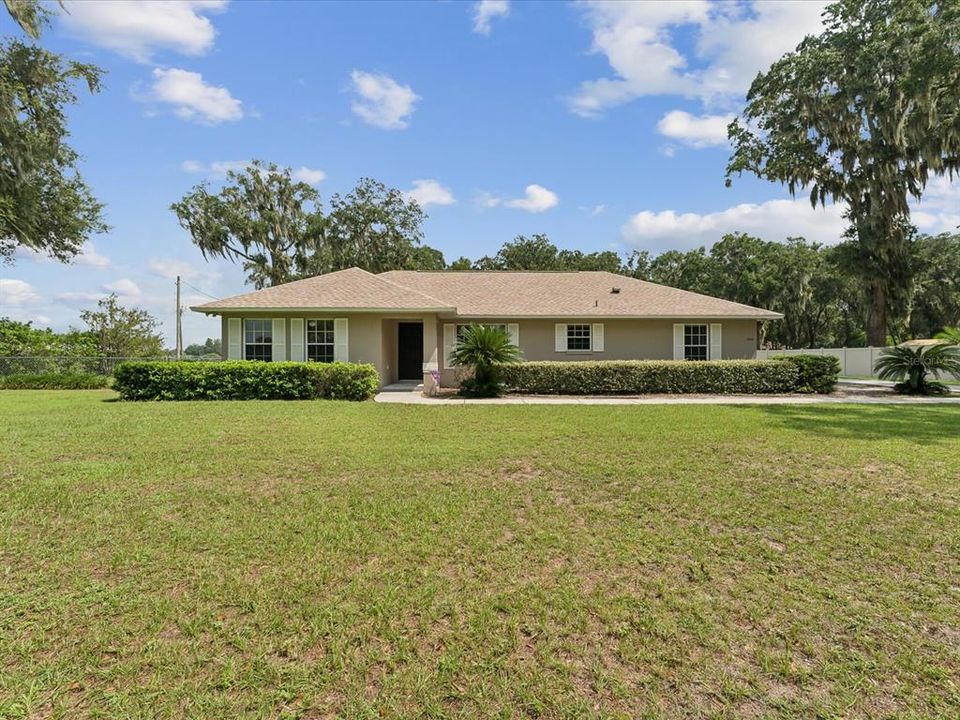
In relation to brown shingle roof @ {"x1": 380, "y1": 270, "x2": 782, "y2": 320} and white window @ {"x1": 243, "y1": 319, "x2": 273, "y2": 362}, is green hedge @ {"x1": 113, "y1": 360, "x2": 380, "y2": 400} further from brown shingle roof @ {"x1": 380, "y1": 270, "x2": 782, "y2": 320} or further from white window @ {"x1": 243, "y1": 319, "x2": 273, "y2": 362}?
brown shingle roof @ {"x1": 380, "y1": 270, "x2": 782, "y2": 320}

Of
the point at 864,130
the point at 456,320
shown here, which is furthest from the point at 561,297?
the point at 864,130

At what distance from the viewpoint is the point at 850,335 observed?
46.7 metres

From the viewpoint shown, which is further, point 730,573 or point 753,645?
point 730,573

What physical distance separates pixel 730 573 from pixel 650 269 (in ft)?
145

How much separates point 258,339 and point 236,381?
3.50m

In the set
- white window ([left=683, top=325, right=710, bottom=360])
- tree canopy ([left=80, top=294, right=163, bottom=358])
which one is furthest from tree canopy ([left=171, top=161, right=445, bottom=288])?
white window ([left=683, top=325, right=710, bottom=360])

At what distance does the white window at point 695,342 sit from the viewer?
17.8 meters

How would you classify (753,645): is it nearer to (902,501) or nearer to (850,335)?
(902,501)

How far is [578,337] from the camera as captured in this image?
701 inches

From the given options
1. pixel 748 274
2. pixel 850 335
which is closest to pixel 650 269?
pixel 748 274

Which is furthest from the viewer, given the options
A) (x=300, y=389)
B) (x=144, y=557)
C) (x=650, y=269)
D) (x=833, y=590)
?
(x=650, y=269)

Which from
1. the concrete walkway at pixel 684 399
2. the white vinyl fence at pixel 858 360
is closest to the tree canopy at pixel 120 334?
the concrete walkway at pixel 684 399

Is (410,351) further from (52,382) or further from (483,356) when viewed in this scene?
(52,382)

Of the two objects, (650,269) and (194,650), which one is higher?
(650,269)
